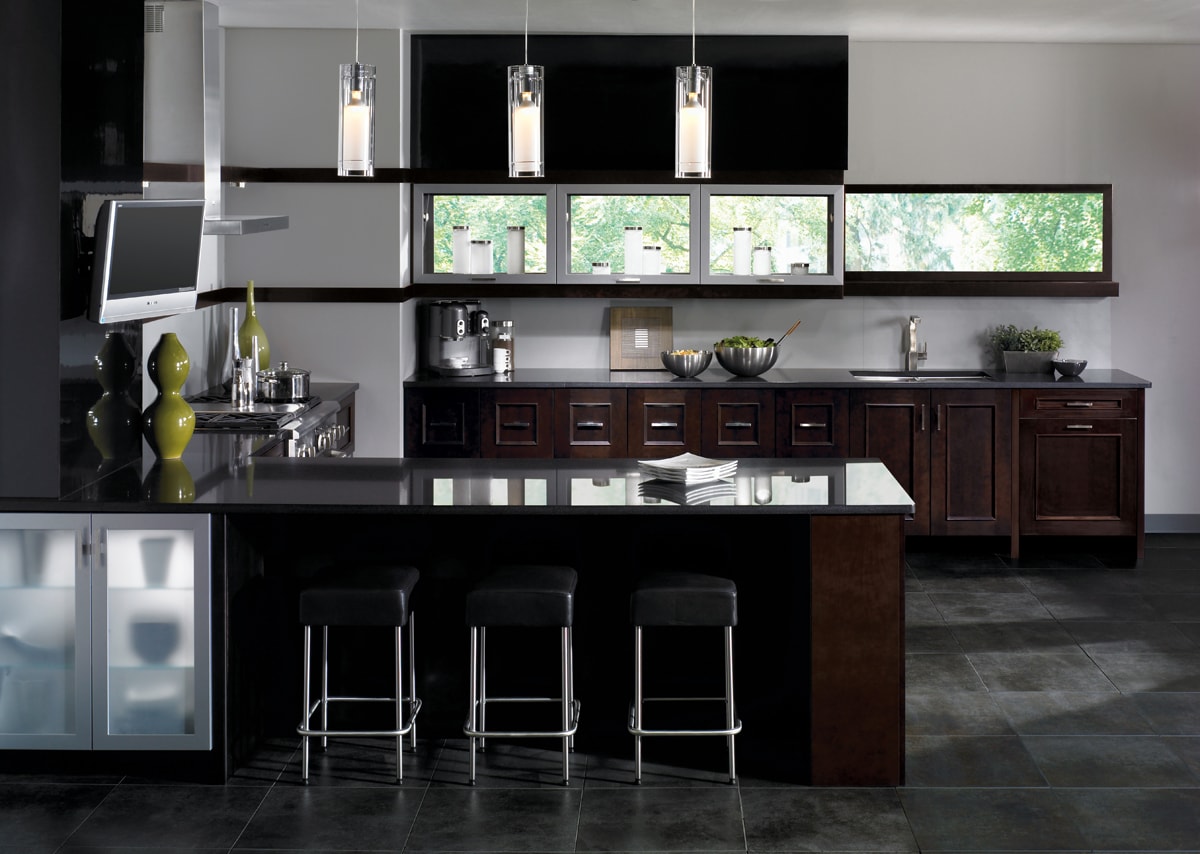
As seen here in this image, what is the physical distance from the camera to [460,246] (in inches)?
297

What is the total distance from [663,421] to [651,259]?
91 centimetres

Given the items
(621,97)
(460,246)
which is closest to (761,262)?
(621,97)

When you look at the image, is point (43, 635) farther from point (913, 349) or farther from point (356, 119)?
point (913, 349)

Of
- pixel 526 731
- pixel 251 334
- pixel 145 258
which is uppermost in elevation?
pixel 145 258

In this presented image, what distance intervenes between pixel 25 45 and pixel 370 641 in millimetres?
2157

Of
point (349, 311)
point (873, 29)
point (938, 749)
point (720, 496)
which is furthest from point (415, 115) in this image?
point (938, 749)

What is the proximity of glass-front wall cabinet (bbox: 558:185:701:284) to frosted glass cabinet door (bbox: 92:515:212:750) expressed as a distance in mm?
3778

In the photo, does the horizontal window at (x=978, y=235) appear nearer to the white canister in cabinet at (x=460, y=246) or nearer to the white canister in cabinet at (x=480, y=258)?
the white canister in cabinet at (x=480, y=258)

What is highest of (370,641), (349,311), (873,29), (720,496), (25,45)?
(873,29)

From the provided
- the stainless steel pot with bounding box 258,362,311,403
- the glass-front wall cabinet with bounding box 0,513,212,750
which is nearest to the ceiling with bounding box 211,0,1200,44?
the stainless steel pot with bounding box 258,362,311,403

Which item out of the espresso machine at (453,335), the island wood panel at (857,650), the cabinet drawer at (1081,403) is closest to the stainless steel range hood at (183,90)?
the espresso machine at (453,335)

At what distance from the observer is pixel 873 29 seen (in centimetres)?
730

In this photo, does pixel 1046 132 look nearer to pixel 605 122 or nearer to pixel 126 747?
pixel 605 122

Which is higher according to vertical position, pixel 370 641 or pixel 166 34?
pixel 166 34
